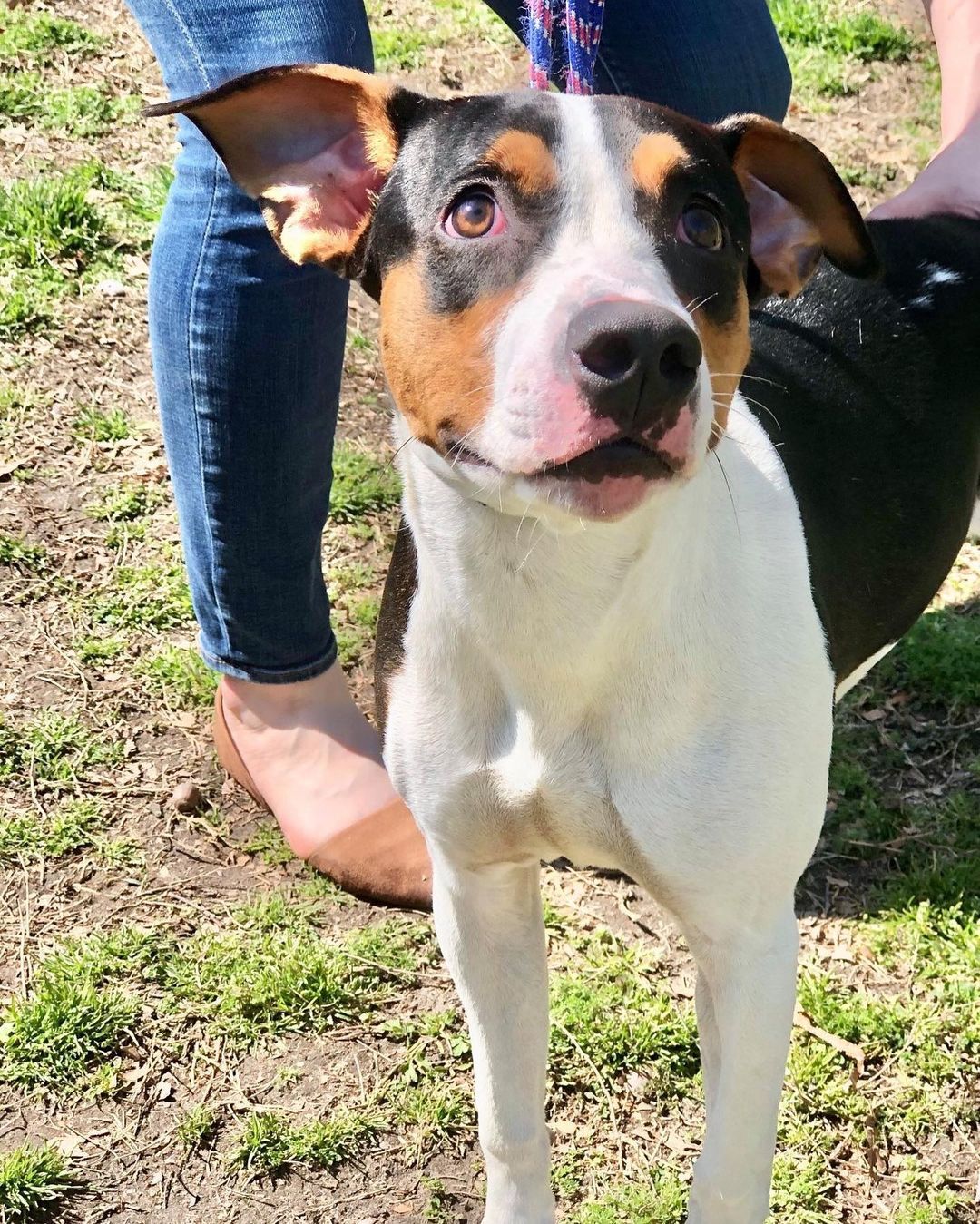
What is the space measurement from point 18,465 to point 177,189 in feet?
6.28

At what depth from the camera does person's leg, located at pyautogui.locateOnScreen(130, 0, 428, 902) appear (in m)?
3.19

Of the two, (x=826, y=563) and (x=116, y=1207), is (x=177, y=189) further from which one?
(x=116, y=1207)

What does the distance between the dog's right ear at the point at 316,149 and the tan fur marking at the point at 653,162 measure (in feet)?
1.52

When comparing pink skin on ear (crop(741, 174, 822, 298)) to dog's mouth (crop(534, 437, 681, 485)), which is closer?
dog's mouth (crop(534, 437, 681, 485))

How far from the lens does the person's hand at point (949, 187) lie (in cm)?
370

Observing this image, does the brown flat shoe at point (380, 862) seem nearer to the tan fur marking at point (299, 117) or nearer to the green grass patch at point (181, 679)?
the green grass patch at point (181, 679)

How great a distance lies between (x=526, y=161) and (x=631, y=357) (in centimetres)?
49

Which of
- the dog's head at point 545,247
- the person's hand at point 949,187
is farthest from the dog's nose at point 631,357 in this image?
the person's hand at point 949,187

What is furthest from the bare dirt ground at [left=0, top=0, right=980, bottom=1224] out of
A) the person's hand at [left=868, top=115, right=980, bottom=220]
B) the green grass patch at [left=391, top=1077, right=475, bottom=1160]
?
the person's hand at [left=868, top=115, right=980, bottom=220]

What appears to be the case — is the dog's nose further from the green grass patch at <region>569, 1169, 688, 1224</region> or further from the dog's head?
the green grass patch at <region>569, 1169, 688, 1224</region>

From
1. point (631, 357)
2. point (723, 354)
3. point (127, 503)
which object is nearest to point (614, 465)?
point (631, 357)

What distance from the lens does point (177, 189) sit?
139 inches

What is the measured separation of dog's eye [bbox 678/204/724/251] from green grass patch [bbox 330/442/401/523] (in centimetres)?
272

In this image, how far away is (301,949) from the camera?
12.7 feet
